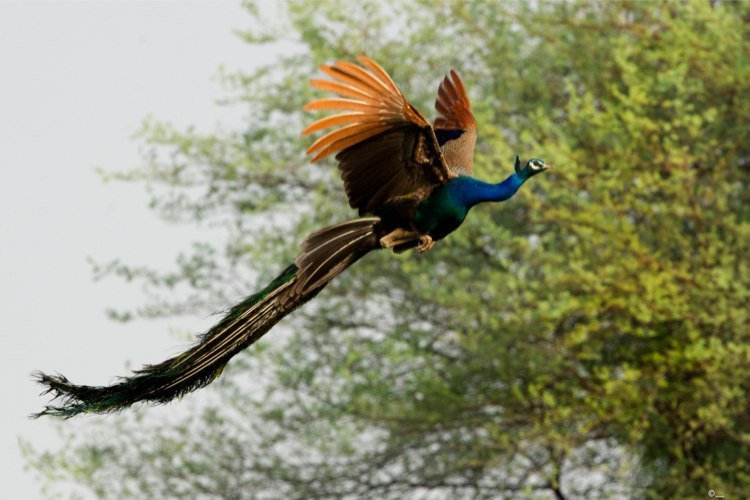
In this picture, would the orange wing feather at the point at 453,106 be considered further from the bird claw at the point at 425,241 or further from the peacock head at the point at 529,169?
the bird claw at the point at 425,241

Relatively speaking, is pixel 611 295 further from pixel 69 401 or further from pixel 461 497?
pixel 69 401

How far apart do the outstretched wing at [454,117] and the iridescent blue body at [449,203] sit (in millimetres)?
653

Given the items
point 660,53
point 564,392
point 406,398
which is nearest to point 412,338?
point 406,398

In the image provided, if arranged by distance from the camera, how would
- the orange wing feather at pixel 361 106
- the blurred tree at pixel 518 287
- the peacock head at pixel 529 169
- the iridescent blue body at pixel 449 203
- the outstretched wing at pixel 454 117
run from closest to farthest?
the orange wing feather at pixel 361 106 < the iridescent blue body at pixel 449 203 < the peacock head at pixel 529 169 < the outstretched wing at pixel 454 117 < the blurred tree at pixel 518 287

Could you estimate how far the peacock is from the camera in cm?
353

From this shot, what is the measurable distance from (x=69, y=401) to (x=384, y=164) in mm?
1225

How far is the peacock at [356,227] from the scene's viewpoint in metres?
3.53

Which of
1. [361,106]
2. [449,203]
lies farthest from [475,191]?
[361,106]

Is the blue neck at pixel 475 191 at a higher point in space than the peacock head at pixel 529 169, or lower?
lower

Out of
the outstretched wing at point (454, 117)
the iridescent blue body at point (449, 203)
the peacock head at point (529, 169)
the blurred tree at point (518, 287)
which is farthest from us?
the blurred tree at point (518, 287)

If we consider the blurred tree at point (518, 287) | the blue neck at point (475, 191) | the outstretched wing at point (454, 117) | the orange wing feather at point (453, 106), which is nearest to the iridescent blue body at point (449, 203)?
the blue neck at point (475, 191)

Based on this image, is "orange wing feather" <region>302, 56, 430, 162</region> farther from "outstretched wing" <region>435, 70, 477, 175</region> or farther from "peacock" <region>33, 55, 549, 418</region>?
"outstretched wing" <region>435, 70, 477, 175</region>

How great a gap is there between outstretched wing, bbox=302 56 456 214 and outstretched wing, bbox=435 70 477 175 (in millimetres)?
681

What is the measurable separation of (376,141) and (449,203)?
310mm
